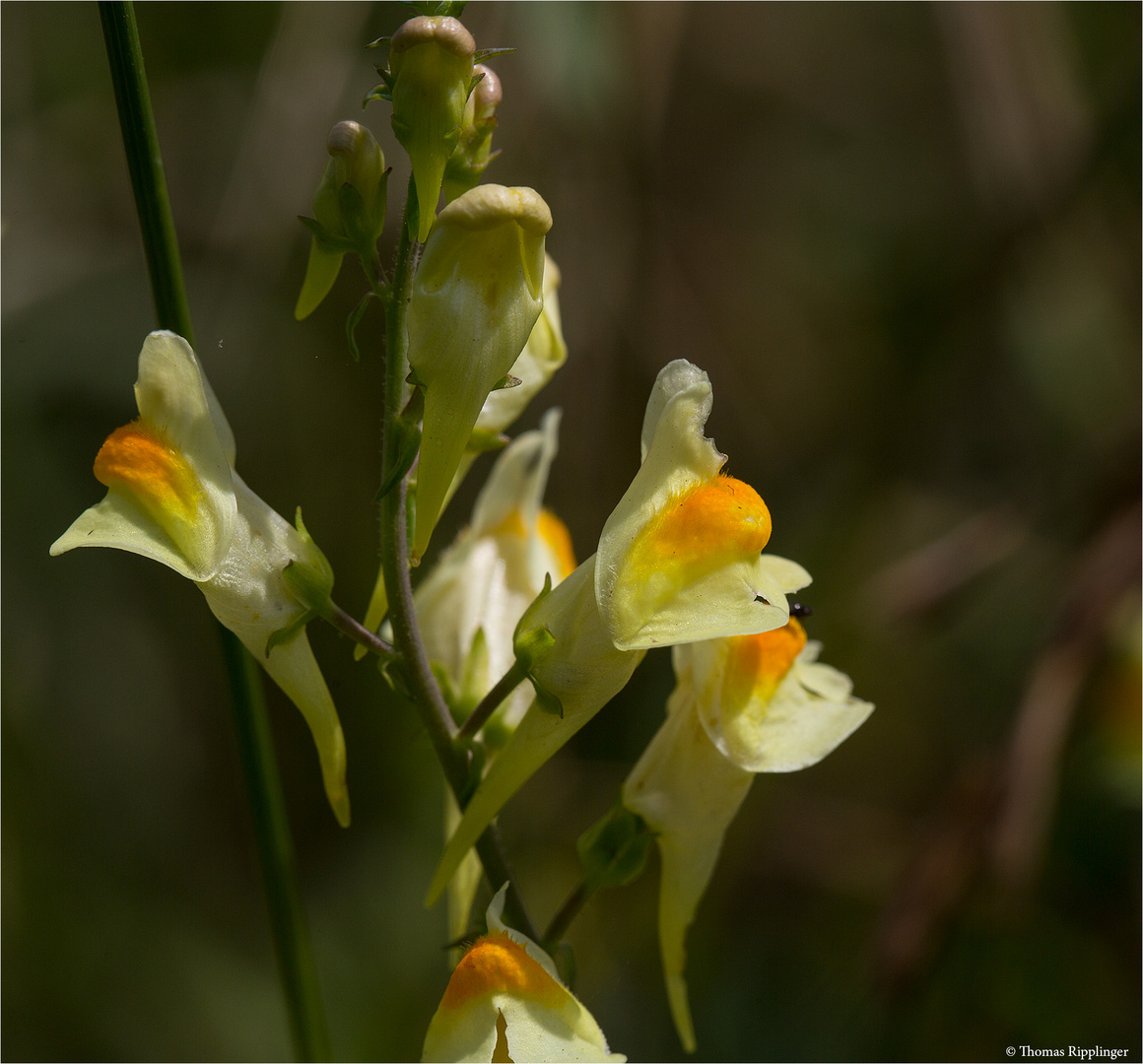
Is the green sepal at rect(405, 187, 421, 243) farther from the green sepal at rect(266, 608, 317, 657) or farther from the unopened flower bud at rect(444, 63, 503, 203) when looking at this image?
the green sepal at rect(266, 608, 317, 657)

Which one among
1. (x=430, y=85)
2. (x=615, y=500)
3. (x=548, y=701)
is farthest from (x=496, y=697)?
(x=615, y=500)

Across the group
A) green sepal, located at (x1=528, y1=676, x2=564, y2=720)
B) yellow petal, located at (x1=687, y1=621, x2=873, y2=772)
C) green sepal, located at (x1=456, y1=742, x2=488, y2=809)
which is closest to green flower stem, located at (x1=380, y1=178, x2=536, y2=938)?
green sepal, located at (x1=456, y1=742, x2=488, y2=809)

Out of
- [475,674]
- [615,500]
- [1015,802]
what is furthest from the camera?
[615,500]

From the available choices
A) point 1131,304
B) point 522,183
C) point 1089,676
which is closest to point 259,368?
point 522,183

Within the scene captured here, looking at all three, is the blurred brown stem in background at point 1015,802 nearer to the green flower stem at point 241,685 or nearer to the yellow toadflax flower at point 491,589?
the yellow toadflax flower at point 491,589

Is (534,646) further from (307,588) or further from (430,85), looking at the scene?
(430,85)

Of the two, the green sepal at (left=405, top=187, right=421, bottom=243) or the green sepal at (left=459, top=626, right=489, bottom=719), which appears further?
the green sepal at (left=459, top=626, right=489, bottom=719)
